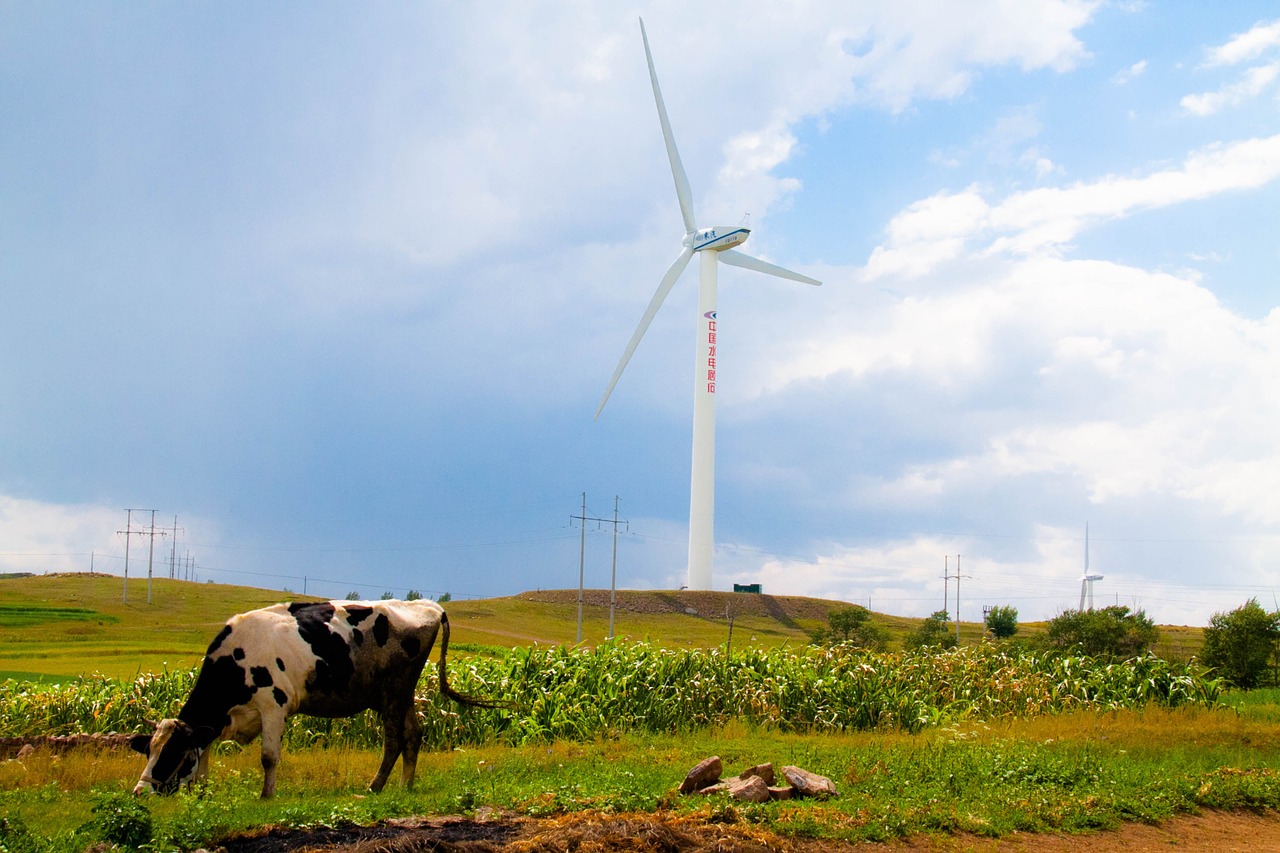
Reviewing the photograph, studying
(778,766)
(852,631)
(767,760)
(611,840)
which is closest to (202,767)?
(611,840)

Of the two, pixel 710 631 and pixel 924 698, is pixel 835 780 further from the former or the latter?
pixel 710 631

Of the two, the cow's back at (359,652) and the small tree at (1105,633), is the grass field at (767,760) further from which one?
the small tree at (1105,633)

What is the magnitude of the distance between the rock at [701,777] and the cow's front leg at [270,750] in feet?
14.1

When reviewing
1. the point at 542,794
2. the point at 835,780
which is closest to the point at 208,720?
the point at 542,794

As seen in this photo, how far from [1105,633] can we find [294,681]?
3058cm

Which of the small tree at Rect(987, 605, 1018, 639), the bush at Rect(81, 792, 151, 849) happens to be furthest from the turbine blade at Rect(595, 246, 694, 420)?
the bush at Rect(81, 792, 151, 849)

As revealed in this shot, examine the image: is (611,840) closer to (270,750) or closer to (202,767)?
(270,750)

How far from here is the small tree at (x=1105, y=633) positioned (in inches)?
1331

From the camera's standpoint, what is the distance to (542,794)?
1034 cm

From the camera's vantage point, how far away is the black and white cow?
10.6m

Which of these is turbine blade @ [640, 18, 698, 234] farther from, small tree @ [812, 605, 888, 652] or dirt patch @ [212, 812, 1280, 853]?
dirt patch @ [212, 812, 1280, 853]

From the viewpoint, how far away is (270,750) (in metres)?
10.6

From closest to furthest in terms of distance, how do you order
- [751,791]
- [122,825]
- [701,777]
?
1. [122,825]
2. [751,791]
3. [701,777]

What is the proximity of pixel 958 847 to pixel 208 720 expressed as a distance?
776 cm
